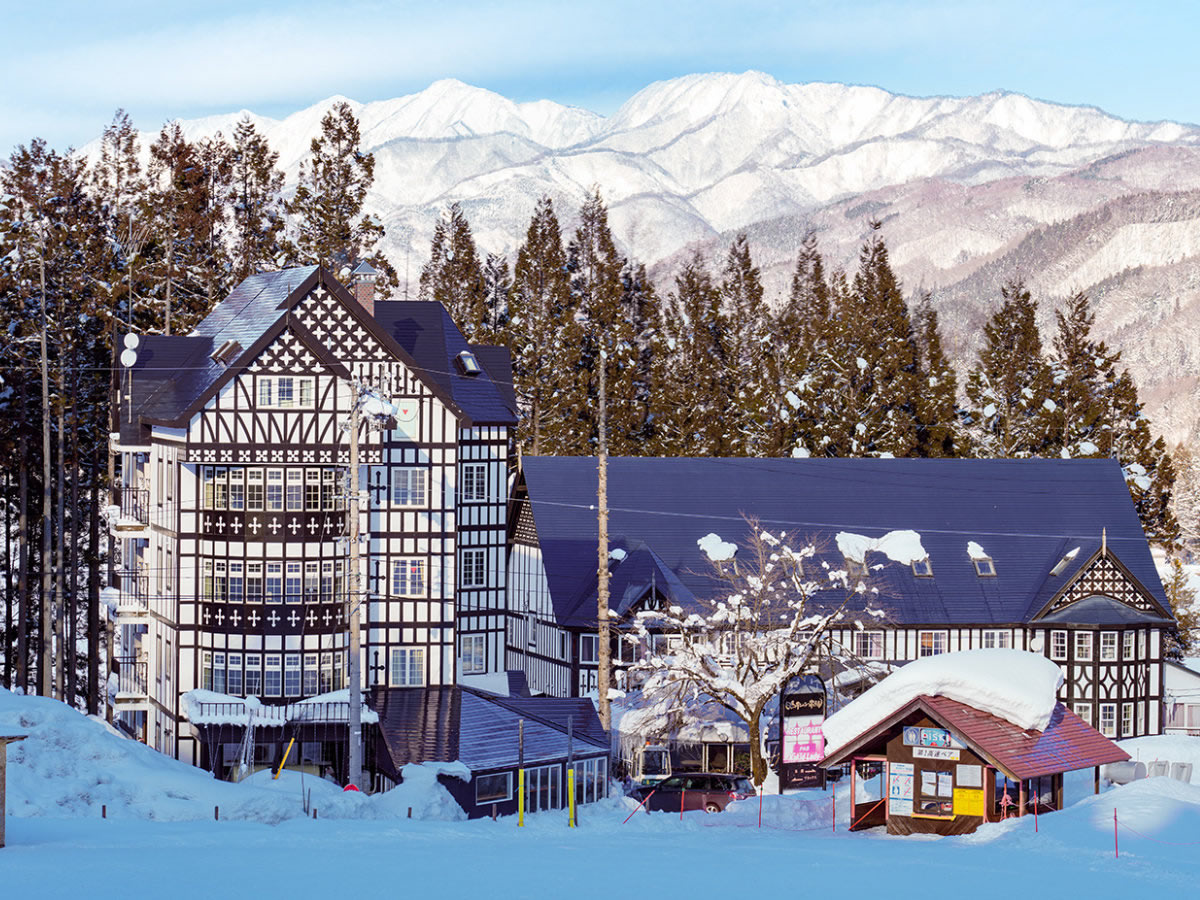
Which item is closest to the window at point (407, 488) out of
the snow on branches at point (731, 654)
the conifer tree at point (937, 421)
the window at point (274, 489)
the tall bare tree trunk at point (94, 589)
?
the window at point (274, 489)

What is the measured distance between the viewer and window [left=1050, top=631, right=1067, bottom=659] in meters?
51.0

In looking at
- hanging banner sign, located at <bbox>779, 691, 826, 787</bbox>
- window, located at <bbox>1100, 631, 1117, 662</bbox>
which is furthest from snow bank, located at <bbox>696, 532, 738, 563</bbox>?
window, located at <bbox>1100, 631, 1117, 662</bbox>

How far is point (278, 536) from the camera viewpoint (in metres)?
42.0

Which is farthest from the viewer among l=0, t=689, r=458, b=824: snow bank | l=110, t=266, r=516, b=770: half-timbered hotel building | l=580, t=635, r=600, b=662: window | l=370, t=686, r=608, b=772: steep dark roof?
l=580, t=635, r=600, b=662: window

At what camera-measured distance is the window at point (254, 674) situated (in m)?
42.0

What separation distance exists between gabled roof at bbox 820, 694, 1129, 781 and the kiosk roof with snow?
22 millimetres

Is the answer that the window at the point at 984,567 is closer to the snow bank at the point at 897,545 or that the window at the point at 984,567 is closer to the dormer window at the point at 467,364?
the snow bank at the point at 897,545

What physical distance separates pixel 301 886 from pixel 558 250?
204 feet

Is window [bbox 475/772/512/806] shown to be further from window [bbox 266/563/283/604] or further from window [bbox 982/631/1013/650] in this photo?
window [bbox 982/631/1013/650]

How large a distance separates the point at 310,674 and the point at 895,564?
65.0 ft

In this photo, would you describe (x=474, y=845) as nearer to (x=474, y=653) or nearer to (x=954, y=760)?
(x=954, y=760)

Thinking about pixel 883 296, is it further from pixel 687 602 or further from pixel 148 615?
pixel 148 615

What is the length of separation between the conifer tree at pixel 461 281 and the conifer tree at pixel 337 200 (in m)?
10.8

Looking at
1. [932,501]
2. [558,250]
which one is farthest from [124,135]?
[932,501]
